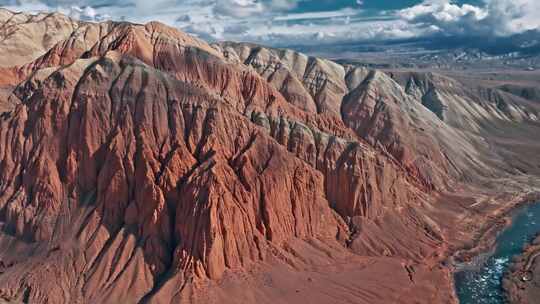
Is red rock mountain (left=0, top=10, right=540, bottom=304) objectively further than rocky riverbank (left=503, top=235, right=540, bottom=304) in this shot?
No

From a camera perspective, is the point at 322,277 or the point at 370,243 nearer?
the point at 322,277

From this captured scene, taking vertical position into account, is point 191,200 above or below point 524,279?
above

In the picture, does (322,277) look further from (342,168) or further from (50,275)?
(50,275)

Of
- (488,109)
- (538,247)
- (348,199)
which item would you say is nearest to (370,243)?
(348,199)

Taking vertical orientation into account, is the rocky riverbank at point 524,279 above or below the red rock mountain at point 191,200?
below

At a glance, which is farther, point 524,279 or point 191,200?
point 524,279

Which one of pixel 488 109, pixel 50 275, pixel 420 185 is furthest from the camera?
pixel 488 109

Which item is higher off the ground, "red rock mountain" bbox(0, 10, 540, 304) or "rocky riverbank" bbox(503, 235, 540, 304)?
"red rock mountain" bbox(0, 10, 540, 304)

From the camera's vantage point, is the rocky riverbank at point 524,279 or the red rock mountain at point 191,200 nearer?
the red rock mountain at point 191,200
